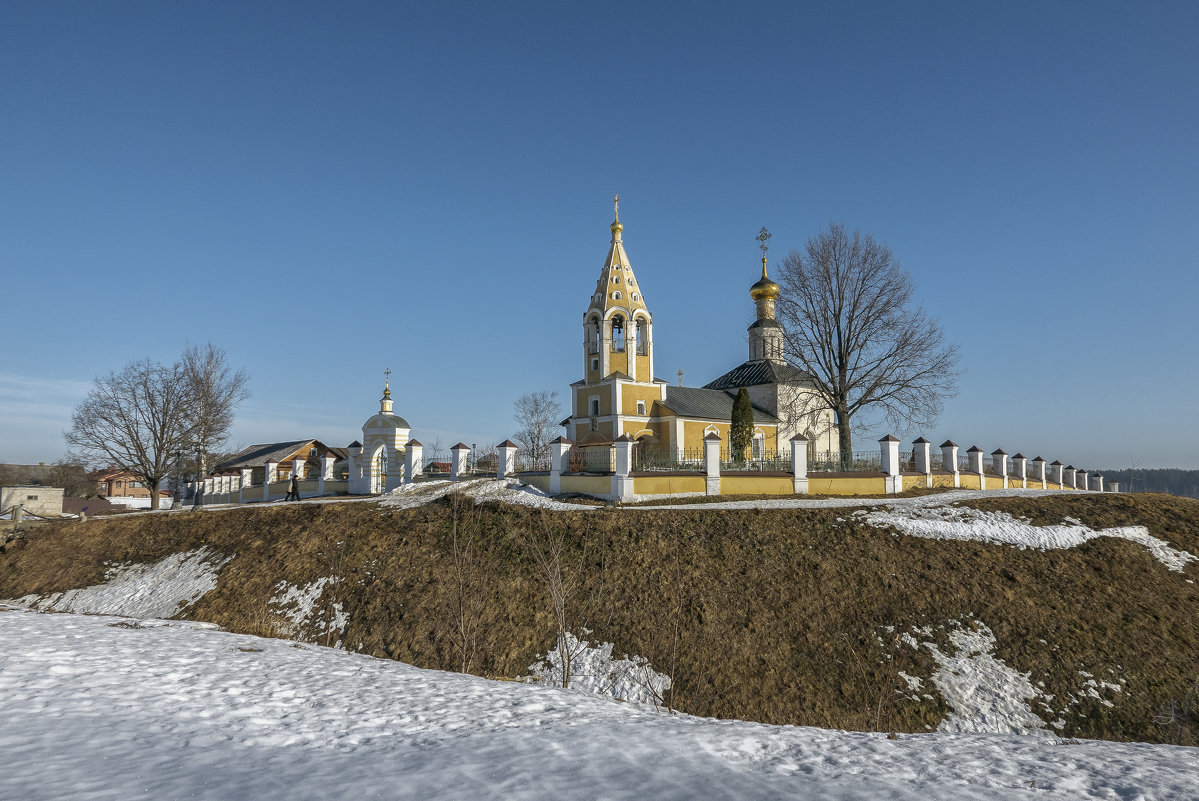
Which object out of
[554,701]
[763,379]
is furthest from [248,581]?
[763,379]

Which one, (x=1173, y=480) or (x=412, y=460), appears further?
(x=1173, y=480)

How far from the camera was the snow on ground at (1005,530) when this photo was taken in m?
13.2

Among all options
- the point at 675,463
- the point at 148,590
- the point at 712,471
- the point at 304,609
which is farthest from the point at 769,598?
the point at 148,590

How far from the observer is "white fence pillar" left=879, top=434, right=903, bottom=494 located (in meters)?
19.7

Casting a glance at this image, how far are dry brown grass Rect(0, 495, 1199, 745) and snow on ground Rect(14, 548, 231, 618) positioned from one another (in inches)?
23.6

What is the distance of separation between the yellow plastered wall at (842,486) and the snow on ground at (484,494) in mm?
7459

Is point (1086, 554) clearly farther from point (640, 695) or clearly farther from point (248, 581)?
point (248, 581)

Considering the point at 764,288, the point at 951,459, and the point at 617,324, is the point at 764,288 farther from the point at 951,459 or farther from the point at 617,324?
the point at 951,459

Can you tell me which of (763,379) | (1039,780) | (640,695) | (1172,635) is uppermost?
(763,379)

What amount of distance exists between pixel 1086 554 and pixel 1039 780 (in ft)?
36.4

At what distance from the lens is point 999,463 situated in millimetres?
25297

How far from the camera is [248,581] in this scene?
47.8 feet

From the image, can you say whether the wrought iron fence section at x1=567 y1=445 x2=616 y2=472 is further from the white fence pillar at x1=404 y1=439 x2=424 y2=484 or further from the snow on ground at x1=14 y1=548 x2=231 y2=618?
the snow on ground at x1=14 y1=548 x2=231 y2=618

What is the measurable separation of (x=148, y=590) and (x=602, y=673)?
1217cm
